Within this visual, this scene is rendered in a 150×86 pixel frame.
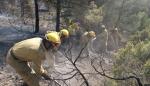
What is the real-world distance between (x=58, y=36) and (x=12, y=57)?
109 cm

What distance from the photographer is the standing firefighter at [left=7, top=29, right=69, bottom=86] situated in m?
7.00

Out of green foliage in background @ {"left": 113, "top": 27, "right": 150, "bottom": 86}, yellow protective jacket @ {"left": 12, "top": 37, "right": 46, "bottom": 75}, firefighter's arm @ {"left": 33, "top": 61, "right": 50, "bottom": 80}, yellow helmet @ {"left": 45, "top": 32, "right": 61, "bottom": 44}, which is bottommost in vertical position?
green foliage in background @ {"left": 113, "top": 27, "right": 150, "bottom": 86}

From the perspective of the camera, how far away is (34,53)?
7012mm

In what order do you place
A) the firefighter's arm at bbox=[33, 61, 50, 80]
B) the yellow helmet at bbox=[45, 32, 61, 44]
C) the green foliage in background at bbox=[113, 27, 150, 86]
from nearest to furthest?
1. the yellow helmet at bbox=[45, 32, 61, 44]
2. the firefighter's arm at bbox=[33, 61, 50, 80]
3. the green foliage in background at bbox=[113, 27, 150, 86]

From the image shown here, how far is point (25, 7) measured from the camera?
23922 mm

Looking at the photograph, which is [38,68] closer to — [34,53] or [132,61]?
[34,53]

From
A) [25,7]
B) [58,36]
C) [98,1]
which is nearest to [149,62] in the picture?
[58,36]

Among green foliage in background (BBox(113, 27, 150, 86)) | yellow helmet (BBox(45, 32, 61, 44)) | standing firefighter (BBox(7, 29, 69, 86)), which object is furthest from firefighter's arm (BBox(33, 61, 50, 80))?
green foliage in background (BBox(113, 27, 150, 86))

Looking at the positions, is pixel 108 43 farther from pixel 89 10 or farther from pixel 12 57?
pixel 12 57

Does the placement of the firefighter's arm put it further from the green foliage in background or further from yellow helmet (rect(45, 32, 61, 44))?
the green foliage in background

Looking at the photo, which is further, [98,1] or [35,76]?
[98,1]

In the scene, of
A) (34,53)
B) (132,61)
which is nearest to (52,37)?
(34,53)

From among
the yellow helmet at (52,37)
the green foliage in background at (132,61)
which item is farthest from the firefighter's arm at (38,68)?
the green foliage in background at (132,61)

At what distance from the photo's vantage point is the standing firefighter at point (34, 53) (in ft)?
23.0
